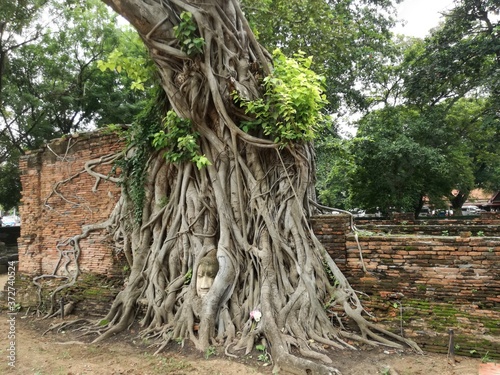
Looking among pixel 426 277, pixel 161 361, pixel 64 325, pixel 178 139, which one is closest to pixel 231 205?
pixel 178 139

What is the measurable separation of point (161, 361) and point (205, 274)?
44.5 inches

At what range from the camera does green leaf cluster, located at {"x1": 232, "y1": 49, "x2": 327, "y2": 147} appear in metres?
4.42

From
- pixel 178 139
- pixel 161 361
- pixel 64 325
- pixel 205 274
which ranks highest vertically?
pixel 178 139

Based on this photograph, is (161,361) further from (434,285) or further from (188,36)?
(188,36)

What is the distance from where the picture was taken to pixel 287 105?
4410mm

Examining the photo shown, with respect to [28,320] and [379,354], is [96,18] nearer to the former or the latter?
[28,320]

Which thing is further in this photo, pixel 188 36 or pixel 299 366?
pixel 188 36

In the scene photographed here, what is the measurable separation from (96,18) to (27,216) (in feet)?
30.9

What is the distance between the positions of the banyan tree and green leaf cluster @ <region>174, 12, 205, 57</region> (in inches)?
0.7

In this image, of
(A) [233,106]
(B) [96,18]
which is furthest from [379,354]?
(B) [96,18]

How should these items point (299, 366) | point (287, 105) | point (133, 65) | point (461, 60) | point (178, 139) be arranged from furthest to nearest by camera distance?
point (461, 60)
point (133, 65)
point (178, 139)
point (287, 105)
point (299, 366)

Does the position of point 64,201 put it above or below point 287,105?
below

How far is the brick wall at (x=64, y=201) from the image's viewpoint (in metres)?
6.25

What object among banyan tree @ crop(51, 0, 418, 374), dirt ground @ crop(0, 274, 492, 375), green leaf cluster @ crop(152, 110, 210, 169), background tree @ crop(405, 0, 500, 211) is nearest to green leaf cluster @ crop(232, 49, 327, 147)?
banyan tree @ crop(51, 0, 418, 374)
